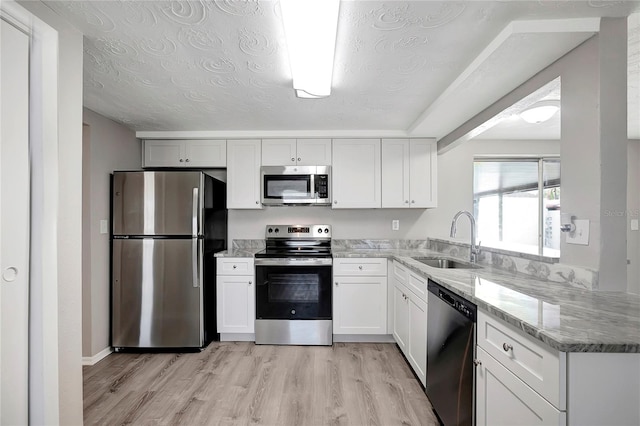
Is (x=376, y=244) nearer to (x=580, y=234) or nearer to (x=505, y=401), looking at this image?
(x=580, y=234)

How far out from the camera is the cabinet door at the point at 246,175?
327 cm

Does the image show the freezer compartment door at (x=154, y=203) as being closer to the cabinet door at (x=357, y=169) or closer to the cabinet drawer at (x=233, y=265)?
the cabinet drawer at (x=233, y=265)

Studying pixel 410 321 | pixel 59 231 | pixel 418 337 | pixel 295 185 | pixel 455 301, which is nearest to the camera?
pixel 59 231

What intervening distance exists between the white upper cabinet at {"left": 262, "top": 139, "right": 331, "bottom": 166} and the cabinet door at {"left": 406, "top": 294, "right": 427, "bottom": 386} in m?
1.76

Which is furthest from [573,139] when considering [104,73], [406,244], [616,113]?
[104,73]

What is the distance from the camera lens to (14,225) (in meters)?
1.24

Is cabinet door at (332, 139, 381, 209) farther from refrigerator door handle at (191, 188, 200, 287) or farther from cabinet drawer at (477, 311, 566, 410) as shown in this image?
cabinet drawer at (477, 311, 566, 410)

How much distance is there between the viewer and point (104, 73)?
1945 mm

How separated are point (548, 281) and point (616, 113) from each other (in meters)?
0.89

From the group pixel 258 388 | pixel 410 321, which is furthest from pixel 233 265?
pixel 410 321

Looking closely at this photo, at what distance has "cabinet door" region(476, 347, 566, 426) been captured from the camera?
3.18ft

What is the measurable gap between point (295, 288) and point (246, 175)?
1.34m

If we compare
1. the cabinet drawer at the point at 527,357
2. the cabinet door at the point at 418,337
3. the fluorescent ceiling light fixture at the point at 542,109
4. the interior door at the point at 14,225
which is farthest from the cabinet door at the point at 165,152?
the fluorescent ceiling light fixture at the point at 542,109

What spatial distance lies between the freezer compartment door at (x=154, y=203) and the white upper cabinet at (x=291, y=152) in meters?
0.88
